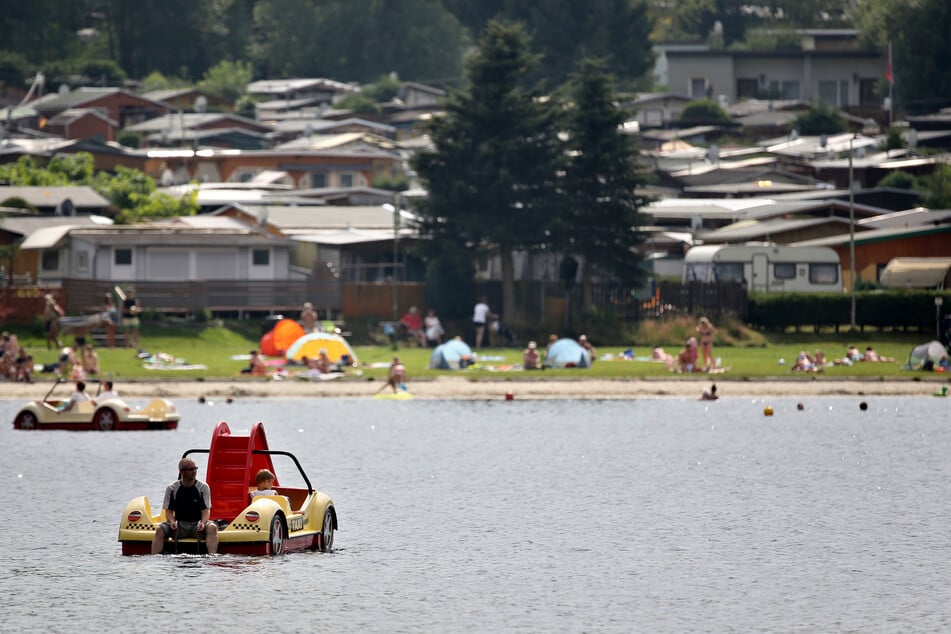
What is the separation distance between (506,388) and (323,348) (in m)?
8.03

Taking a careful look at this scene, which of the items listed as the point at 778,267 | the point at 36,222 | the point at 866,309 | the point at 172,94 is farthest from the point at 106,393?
the point at 172,94

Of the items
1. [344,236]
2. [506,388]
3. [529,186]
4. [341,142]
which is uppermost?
[341,142]

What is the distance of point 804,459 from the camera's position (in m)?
46.3

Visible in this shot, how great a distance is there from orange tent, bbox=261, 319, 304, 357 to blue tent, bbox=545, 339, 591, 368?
33.2ft

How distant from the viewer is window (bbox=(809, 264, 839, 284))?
80.6m

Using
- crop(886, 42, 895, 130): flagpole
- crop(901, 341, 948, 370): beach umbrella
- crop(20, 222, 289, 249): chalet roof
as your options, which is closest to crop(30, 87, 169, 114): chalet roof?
crop(886, 42, 895, 130): flagpole

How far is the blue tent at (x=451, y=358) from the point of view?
66.1m

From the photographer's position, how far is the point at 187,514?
91.4 ft

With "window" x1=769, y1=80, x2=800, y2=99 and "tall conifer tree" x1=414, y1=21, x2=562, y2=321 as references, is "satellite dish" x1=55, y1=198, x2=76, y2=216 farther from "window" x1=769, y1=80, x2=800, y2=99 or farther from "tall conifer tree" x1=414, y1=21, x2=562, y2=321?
"window" x1=769, y1=80, x2=800, y2=99

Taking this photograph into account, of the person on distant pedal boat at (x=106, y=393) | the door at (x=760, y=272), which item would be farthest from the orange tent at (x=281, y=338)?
the person on distant pedal boat at (x=106, y=393)

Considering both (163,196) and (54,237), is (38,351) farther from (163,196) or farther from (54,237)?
(163,196)

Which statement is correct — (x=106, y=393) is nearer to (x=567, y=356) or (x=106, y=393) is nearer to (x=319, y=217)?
(x=567, y=356)

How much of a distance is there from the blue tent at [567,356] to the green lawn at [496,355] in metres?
0.60

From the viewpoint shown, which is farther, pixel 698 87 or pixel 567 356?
pixel 698 87
